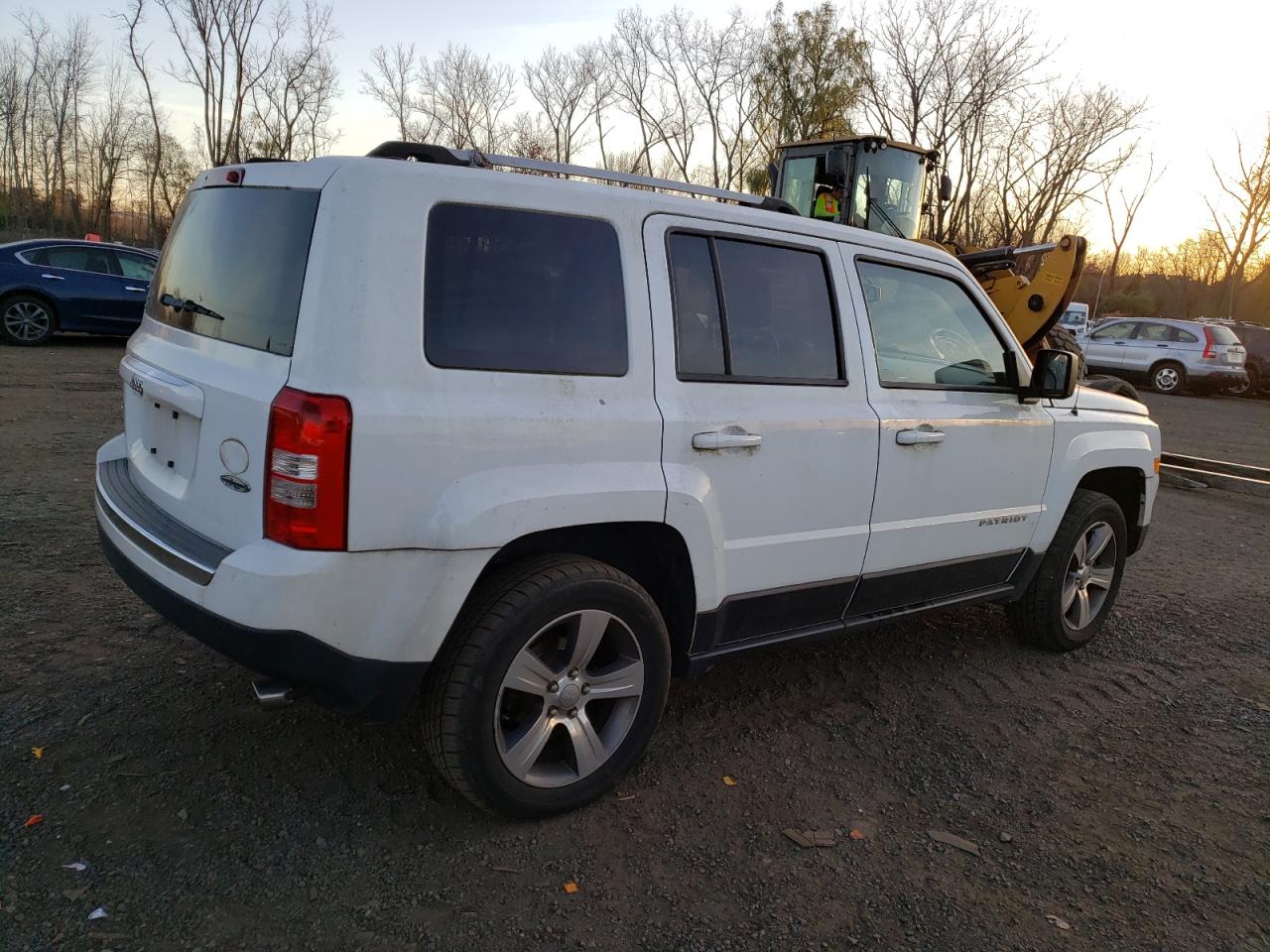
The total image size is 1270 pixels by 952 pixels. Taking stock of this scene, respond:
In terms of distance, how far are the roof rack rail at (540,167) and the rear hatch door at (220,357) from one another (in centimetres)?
39

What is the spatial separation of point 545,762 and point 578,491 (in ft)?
3.06

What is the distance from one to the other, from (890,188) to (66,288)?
38.2ft

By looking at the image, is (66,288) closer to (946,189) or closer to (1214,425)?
(946,189)

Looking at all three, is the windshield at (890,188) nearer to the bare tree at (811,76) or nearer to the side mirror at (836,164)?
the side mirror at (836,164)

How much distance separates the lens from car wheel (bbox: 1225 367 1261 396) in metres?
20.0

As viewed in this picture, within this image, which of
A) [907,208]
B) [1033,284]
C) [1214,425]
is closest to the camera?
[1033,284]

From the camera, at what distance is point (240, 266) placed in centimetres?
269

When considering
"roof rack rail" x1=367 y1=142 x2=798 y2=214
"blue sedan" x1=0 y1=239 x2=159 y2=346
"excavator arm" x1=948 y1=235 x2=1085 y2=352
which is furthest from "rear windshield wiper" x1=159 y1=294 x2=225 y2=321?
"blue sedan" x1=0 y1=239 x2=159 y2=346

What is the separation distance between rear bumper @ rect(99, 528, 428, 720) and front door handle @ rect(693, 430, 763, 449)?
3.51 feet

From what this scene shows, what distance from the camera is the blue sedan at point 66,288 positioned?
42.6 ft

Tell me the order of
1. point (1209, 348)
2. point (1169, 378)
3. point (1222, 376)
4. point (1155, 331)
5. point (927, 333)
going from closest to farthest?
point (927, 333) < point (1209, 348) < point (1222, 376) < point (1169, 378) < point (1155, 331)

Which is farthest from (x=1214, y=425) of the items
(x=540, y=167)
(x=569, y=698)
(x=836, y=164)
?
(x=569, y=698)

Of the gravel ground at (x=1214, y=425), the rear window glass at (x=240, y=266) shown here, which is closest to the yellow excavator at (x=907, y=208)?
the gravel ground at (x=1214, y=425)

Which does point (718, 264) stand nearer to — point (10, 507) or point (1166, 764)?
point (1166, 764)
